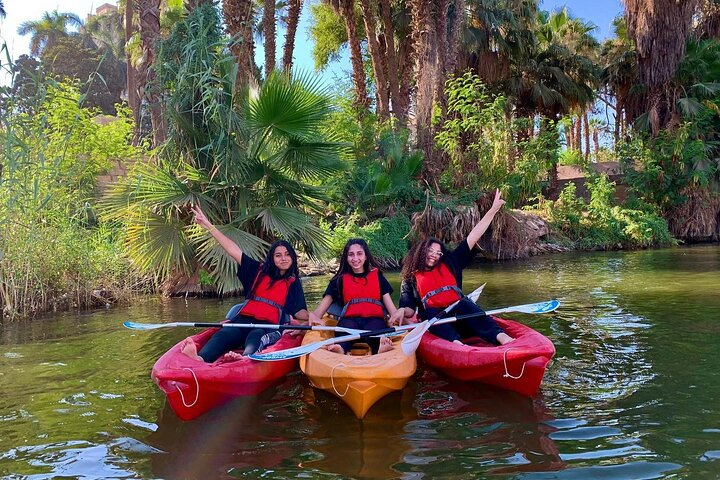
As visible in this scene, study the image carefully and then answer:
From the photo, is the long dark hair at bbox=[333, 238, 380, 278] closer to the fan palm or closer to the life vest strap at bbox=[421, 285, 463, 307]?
the life vest strap at bbox=[421, 285, 463, 307]

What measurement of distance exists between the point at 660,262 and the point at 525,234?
164 inches

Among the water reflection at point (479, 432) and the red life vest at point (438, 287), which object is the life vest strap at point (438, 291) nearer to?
the red life vest at point (438, 287)

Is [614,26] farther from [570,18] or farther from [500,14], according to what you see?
[500,14]

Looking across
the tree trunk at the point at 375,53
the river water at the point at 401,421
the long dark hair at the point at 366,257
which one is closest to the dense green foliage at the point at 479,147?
the tree trunk at the point at 375,53

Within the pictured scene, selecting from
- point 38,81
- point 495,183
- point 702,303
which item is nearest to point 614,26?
point 495,183

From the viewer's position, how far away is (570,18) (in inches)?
1176

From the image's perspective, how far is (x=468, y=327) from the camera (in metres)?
5.98

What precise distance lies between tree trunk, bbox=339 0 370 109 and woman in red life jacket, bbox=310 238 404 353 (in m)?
15.7

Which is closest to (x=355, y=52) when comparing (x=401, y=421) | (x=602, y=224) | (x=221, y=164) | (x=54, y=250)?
(x=602, y=224)

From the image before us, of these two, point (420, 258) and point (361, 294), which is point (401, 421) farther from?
point (420, 258)

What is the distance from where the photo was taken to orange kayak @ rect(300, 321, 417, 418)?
4.36m

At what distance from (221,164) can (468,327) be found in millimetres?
5425

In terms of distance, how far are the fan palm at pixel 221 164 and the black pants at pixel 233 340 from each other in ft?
12.7

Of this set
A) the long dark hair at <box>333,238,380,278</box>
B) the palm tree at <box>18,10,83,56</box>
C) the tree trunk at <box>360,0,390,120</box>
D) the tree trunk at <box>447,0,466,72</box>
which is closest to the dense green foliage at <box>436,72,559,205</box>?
the tree trunk at <box>447,0,466,72</box>
